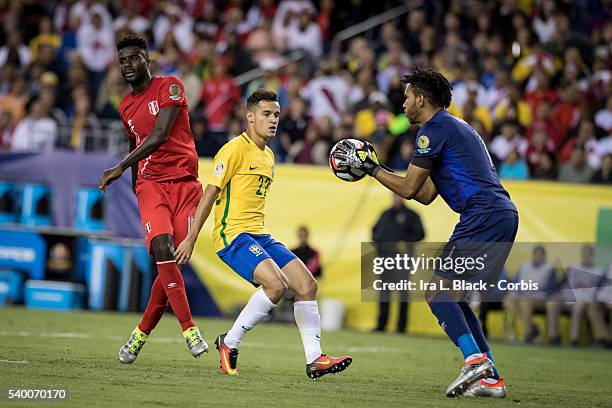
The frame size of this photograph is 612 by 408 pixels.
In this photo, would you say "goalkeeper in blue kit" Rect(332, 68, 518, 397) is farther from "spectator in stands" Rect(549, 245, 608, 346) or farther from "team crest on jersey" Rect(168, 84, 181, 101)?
"spectator in stands" Rect(549, 245, 608, 346)

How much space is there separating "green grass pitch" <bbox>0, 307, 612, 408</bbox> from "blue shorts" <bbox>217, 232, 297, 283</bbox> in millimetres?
887

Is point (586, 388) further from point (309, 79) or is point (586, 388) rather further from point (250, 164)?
point (309, 79)

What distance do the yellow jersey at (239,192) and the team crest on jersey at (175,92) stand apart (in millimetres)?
731

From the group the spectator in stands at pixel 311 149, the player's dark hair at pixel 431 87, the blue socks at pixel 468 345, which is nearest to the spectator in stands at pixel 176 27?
the spectator in stands at pixel 311 149

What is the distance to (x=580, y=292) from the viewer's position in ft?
52.7

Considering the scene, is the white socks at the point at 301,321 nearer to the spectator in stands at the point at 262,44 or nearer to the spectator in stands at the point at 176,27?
the spectator in stands at the point at 262,44

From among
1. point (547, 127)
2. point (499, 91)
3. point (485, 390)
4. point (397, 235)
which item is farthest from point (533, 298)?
point (485, 390)

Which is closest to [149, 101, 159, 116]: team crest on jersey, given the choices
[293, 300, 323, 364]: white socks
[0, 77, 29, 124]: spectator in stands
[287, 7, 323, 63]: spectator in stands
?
[293, 300, 323, 364]: white socks

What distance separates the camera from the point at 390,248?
17094 millimetres

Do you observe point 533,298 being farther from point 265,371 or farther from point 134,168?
point 134,168

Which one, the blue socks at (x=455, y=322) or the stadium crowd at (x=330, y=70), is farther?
the stadium crowd at (x=330, y=70)

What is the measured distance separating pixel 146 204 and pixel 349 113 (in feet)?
33.1

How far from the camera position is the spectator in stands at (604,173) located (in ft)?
54.5

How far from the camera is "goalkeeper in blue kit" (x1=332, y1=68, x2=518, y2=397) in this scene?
842 cm
